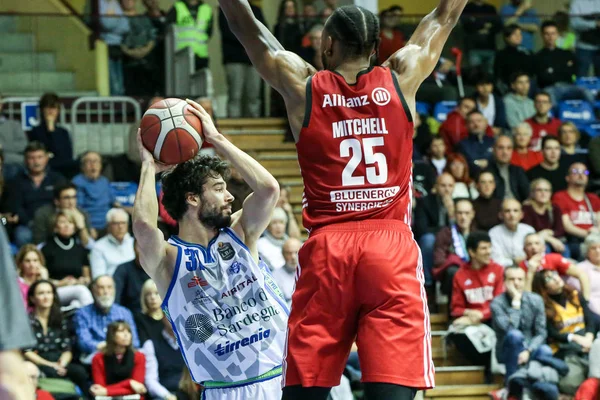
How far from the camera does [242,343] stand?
5863mm

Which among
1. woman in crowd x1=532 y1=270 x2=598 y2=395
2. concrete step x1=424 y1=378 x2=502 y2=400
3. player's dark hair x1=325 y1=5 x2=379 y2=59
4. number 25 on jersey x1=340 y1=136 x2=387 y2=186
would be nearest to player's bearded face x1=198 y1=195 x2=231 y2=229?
number 25 on jersey x1=340 y1=136 x2=387 y2=186

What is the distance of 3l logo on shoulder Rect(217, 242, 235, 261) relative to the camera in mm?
5891

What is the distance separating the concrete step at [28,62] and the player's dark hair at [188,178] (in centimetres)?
933

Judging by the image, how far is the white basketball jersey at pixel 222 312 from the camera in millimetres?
5844

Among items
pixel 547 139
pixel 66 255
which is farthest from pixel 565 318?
pixel 66 255

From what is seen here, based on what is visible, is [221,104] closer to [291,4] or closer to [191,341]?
[291,4]

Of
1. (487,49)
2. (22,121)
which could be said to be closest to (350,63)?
(22,121)

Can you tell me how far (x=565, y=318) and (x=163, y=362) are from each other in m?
4.02

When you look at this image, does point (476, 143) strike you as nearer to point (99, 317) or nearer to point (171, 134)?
→ point (99, 317)

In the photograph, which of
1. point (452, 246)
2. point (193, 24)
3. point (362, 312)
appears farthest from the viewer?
point (193, 24)

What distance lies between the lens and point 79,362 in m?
10.2

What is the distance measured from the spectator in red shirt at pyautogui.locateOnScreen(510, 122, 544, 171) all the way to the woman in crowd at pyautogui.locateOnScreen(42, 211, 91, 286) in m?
5.68

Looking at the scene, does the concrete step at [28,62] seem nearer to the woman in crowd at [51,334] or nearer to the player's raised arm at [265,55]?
the woman in crowd at [51,334]

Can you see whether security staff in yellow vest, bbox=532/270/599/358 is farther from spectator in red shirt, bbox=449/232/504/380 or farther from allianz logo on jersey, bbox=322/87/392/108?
allianz logo on jersey, bbox=322/87/392/108
